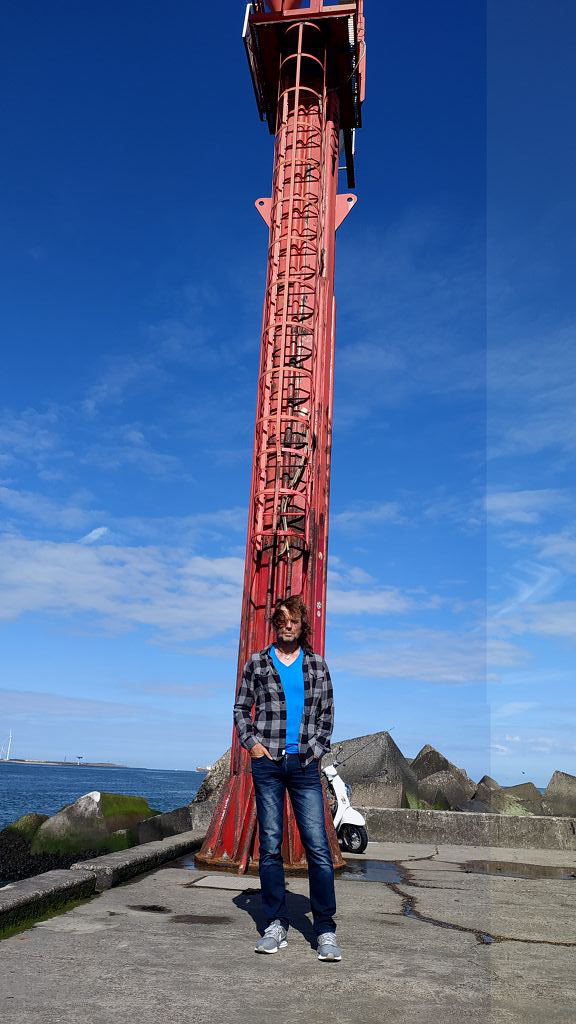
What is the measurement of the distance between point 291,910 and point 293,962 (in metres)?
1.35

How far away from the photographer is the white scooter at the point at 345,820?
8.56 metres

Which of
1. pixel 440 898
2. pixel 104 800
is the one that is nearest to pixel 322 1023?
pixel 440 898

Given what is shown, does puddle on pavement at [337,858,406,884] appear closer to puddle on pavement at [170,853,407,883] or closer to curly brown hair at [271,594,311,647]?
puddle on pavement at [170,853,407,883]

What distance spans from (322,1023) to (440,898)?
322cm

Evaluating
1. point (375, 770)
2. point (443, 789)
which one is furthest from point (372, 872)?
point (443, 789)

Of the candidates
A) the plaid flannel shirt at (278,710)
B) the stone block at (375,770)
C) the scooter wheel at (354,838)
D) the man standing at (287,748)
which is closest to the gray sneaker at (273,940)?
the man standing at (287,748)

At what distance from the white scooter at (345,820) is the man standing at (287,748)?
4.38 meters

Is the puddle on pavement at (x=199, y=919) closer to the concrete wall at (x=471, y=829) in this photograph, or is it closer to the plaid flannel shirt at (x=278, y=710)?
the plaid flannel shirt at (x=278, y=710)

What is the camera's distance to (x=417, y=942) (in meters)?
4.32

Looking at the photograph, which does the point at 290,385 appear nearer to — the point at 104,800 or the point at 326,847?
the point at 326,847

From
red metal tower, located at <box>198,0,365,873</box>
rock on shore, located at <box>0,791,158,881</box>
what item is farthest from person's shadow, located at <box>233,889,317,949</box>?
rock on shore, located at <box>0,791,158,881</box>

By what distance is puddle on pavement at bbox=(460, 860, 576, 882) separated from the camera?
7.48 m

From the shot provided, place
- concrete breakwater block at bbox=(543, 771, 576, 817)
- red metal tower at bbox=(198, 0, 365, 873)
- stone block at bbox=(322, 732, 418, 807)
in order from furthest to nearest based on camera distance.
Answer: concrete breakwater block at bbox=(543, 771, 576, 817) < stone block at bbox=(322, 732, 418, 807) < red metal tower at bbox=(198, 0, 365, 873)

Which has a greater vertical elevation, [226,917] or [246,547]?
[246,547]
